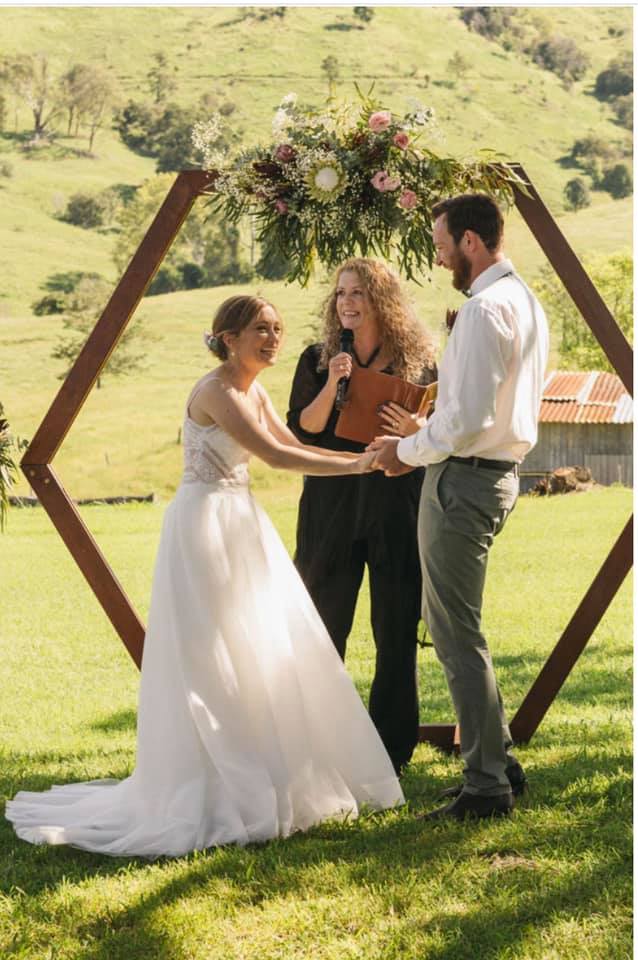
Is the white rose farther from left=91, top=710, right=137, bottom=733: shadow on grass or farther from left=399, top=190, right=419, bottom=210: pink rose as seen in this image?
left=91, top=710, right=137, bottom=733: shadow on grass

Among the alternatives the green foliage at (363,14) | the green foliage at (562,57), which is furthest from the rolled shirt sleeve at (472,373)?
the green foliage at (363,14)

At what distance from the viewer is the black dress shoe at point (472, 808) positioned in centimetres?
446

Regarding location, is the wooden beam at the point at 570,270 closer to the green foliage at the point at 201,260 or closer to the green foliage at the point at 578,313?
the green foliage at the point at 578,313

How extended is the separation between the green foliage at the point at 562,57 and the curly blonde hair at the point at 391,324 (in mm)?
86910

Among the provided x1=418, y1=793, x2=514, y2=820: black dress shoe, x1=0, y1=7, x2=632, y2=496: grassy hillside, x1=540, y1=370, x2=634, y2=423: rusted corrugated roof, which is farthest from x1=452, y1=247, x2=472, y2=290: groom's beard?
x1=540, y1=370, x2=634, y2=423: rusted corrugated roof

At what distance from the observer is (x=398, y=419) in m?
4.89

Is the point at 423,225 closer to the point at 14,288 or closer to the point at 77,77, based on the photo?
the point at 14,288

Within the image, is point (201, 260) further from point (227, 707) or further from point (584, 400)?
point (227, 707)

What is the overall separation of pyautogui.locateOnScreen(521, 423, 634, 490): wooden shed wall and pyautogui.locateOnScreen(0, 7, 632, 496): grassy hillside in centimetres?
635

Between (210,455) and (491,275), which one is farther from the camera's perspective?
(210,455)

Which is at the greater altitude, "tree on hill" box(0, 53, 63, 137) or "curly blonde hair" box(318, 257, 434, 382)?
"curly blonde hair" box(318, 257, 434, 382)

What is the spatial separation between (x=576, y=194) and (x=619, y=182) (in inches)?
113

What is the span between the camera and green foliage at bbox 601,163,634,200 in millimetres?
71062

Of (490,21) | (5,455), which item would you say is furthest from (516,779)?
(490,21)
